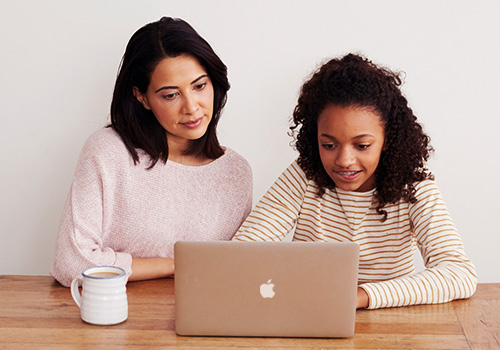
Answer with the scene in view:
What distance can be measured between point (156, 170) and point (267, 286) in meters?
0.80

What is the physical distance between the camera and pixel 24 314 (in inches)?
53.9

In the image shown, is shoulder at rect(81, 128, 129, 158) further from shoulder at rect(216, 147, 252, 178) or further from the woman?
shoulder at rect(216, 147, 252, 178)

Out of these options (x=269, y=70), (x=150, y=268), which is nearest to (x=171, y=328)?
(x=150, y=268)

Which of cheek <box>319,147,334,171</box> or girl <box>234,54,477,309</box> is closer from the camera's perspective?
girl <box>234,54,477,309</box>

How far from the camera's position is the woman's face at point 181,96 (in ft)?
5.82

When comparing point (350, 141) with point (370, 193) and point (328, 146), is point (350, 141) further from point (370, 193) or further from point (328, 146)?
point (370, 193)

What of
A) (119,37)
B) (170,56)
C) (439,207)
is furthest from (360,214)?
(119,37)

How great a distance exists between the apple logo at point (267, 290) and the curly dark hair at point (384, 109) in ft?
1.92

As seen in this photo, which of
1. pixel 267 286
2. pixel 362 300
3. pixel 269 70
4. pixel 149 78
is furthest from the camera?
pixel 269 70

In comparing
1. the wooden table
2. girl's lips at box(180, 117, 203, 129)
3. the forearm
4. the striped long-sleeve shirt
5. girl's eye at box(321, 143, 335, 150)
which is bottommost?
the forearm

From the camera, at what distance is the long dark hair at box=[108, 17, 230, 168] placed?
1.79 metres

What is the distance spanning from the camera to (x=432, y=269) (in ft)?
4.85

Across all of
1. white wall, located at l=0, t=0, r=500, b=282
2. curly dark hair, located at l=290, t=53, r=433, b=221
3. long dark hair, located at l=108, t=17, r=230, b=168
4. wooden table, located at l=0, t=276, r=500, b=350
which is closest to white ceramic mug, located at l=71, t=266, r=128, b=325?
wooden table, located at l=0, t=276, r=500, b=350

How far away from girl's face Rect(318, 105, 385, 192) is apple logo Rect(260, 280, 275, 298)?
493 millimetres
